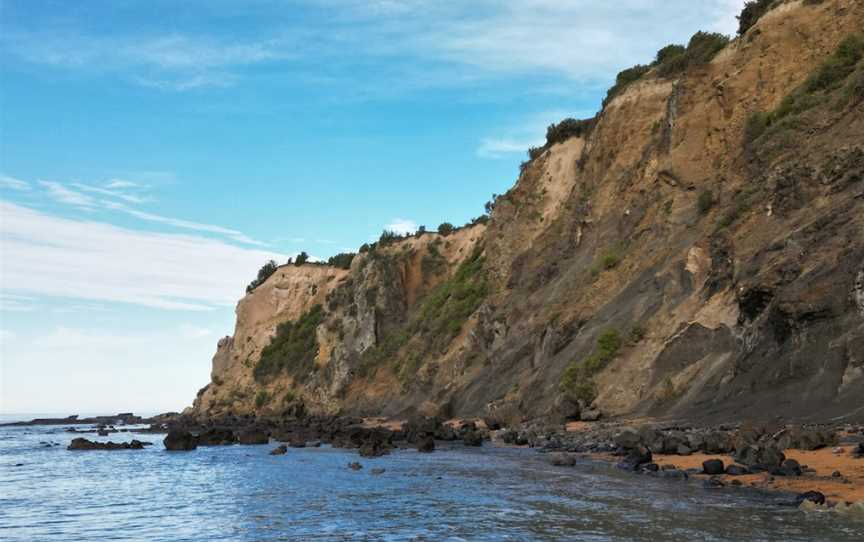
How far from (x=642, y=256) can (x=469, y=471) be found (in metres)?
23.3

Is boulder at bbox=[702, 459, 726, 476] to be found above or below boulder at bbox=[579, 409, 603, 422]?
below

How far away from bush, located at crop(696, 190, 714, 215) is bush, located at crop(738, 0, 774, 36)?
38.8 feet

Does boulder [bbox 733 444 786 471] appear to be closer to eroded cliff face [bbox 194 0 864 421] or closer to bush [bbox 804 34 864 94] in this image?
eroded cliff face [bbox 194 0 864 421]

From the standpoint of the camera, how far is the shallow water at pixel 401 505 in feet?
51.4

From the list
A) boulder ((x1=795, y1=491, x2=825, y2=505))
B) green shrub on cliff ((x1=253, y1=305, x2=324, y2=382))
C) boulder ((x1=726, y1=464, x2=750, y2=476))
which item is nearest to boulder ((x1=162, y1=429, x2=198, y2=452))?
boulder ((x1=726, y1=464, x2=750, y2=476))

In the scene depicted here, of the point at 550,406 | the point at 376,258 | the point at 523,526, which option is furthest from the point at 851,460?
the point at 376,258

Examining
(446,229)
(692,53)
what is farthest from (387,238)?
(692,53)

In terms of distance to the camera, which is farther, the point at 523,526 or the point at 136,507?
the point at 136,507

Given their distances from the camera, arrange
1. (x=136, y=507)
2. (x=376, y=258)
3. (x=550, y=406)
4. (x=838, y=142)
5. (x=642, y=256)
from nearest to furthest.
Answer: (x=136, y=507) → (x=838, y=142) → (x=550, y=406) → (x=642, y=256) → (x=376, y=258)

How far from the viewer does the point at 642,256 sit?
A: 4622 cm

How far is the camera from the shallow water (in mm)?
15656

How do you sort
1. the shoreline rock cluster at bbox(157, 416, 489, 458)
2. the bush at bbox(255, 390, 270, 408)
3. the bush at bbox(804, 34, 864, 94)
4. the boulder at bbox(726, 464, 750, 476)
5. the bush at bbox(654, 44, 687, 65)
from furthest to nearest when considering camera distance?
the bush at bbox(255, 390, 270, 408) → the bush at bbox(654, 44, 687, 65) → the bush at bbox(804, 34, 864, 94) → the shoreline rock cluster at bbox(157, 416, 489, 458) → the boulder at bbox(726, 464, 750, 476)

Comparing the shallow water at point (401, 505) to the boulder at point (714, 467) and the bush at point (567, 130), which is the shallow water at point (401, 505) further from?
the bush at point (567, 130)

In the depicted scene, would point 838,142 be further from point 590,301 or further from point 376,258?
point 376,258
